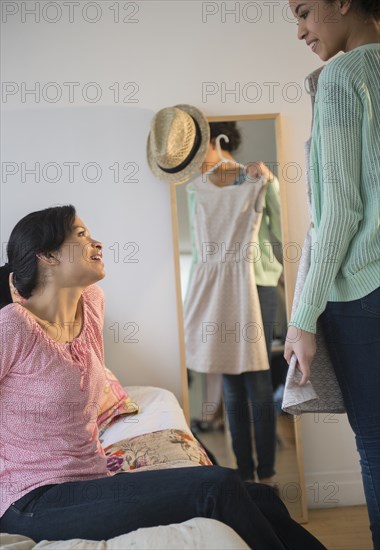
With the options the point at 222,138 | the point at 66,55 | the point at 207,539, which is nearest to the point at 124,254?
the point at 222,138

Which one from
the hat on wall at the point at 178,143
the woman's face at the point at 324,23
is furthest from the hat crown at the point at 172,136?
the woman's face at the point at 324,23

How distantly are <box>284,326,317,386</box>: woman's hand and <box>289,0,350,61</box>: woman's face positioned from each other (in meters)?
0.55

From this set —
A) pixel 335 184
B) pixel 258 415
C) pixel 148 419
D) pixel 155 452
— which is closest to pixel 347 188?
pixel 335 184

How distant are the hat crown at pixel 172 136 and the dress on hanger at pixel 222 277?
0.15m

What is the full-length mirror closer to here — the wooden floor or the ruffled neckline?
the wooden floor

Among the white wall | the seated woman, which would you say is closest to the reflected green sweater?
the seated woman

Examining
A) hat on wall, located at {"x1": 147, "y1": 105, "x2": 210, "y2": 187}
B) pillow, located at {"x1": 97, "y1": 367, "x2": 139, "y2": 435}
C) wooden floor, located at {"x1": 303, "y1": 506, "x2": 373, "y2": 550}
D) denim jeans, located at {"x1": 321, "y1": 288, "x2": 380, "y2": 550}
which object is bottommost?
wooden floor, located at {"x1": 303, "y1": 506, "x2": 373, "y2": 550}

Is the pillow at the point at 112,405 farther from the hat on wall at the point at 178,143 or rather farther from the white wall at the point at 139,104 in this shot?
the hat on wall at the point at 178,143

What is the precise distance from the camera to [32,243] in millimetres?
1898

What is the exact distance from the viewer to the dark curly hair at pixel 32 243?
1900mm

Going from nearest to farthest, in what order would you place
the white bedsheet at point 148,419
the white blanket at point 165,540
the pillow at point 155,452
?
the white blanket at point 165,540, the pillow at point 155,452, the white bedsheet at point 148,419

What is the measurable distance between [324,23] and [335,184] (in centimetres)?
33

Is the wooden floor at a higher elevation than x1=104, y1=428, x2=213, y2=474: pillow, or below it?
below

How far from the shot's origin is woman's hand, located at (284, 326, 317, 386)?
1.28m
